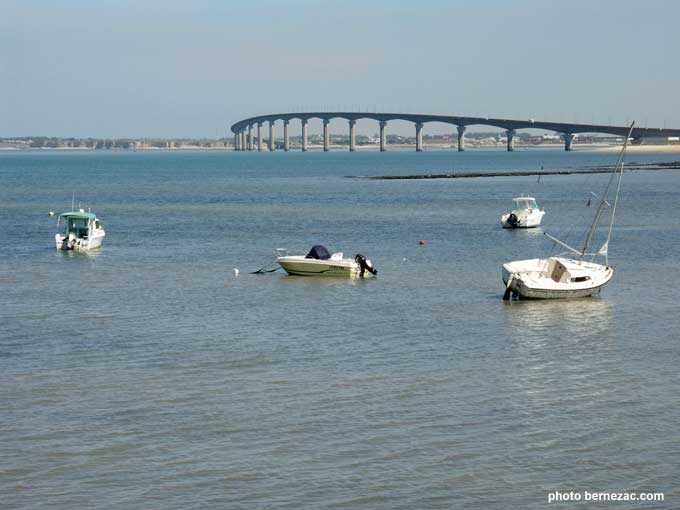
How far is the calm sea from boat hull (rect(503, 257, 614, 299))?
56cm

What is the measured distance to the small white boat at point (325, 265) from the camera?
144 ft

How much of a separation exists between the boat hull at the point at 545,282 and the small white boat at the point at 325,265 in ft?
24.3

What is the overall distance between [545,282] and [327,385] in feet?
47.9

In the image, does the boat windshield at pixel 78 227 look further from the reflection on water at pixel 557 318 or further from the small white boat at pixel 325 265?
the reflection on water at pixel 557 318

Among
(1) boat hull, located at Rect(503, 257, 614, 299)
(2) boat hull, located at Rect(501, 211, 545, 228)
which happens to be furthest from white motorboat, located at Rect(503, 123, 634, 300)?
(2) boat hull, located at Rect(501, 211, 545, 228)

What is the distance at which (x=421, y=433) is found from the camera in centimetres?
2061

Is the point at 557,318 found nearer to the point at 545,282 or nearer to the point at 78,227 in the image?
the point at 545,282

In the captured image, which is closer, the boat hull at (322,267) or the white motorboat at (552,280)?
the white motorboat at (552,280)

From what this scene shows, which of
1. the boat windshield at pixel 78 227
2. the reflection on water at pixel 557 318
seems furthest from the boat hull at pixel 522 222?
the reflection on water at pixel 557 318

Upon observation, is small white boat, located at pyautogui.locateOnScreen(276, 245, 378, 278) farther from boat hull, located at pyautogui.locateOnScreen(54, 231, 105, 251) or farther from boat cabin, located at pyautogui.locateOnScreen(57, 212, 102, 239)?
boat cabin, located at pyautogui.locateOnScreen(57, 212, 102, 239)

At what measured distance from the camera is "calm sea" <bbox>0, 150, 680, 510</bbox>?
1803 cm

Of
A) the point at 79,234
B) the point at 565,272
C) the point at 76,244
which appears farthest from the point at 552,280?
the point at 79,234

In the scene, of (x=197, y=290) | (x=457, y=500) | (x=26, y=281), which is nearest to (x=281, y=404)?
(x=457, y=500)

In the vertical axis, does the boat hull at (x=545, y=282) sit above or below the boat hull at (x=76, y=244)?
above
